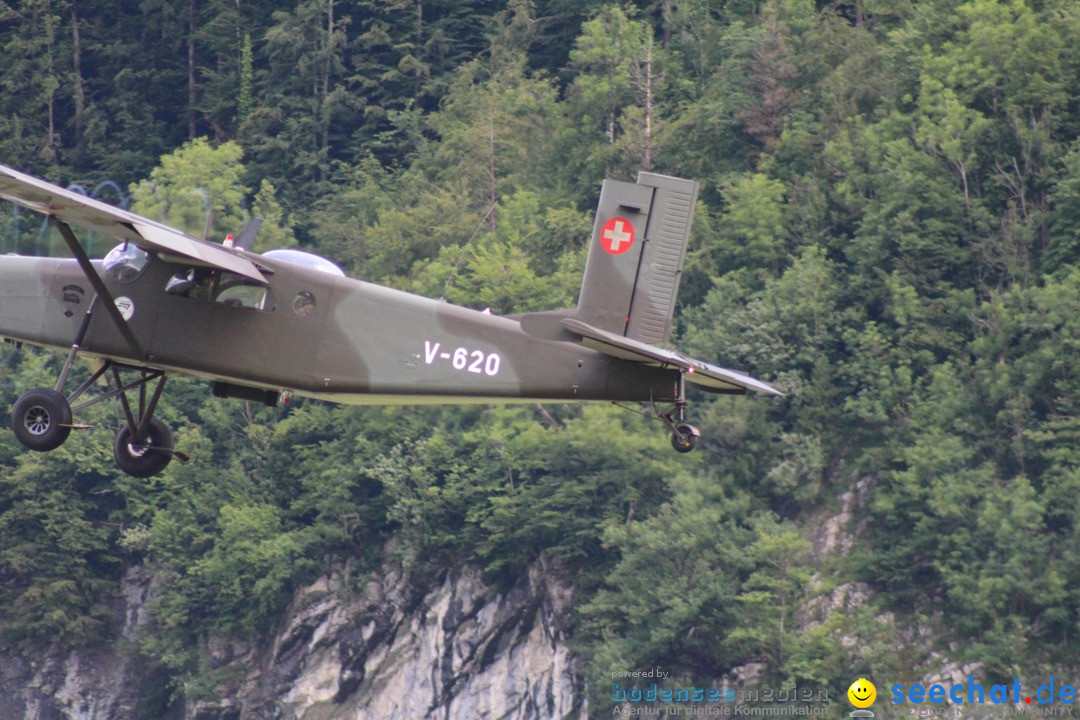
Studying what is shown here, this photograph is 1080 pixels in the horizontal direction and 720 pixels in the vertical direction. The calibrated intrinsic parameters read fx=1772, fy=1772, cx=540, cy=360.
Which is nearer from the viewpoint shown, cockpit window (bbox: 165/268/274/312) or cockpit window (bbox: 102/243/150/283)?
cockpit window (bbox: 165/268/274/312)

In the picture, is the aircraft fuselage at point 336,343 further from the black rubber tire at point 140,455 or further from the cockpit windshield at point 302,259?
the black rubber tire at point 140,455

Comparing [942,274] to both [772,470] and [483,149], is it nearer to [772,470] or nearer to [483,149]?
[772,470]

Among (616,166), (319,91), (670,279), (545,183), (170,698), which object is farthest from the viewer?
(319,91)

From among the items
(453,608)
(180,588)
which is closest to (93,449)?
(180,588)

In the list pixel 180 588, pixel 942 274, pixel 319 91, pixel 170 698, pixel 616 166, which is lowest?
pixel 170 698

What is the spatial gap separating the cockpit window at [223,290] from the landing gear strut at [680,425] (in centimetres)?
490

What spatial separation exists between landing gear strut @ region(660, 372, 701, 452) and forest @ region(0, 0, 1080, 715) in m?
29.8

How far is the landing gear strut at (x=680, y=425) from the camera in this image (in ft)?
65.3

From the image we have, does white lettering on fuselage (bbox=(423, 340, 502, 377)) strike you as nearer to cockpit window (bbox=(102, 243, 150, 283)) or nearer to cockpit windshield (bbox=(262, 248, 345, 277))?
cockpit windshield (bbox=(262, 248, 345, 277))

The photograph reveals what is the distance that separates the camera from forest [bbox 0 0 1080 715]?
51.3 meters

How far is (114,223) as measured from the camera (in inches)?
803

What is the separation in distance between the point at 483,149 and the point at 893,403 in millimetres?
23351

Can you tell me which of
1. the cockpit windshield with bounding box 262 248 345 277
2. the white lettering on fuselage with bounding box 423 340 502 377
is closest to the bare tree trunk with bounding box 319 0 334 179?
the cockpit windshield with bounding box 262 248 345 277

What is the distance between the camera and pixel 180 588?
6216 cm
